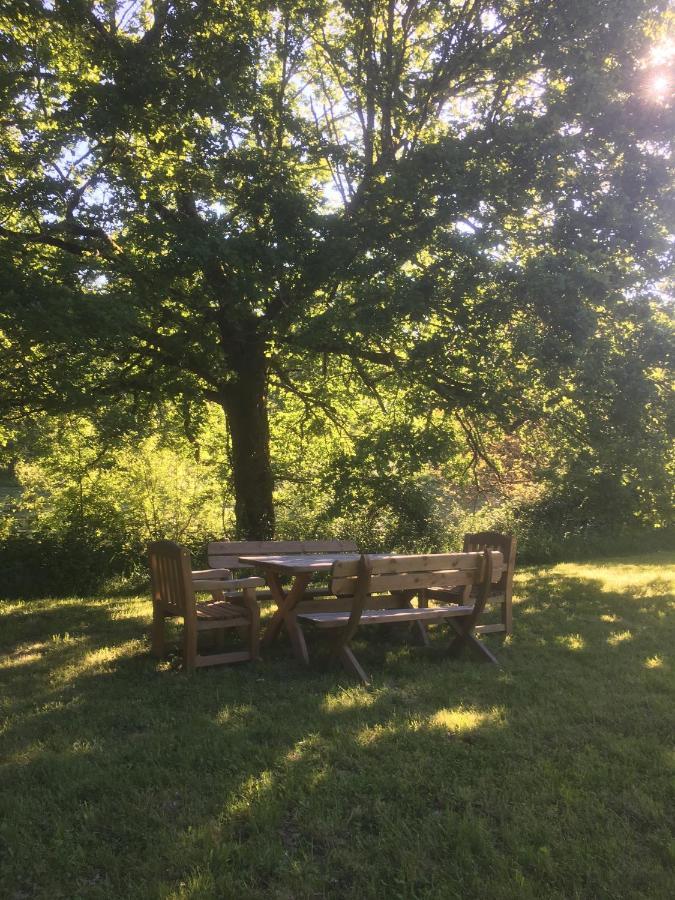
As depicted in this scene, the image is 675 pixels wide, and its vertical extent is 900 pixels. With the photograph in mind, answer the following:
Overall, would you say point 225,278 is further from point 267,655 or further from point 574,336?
point 267,655

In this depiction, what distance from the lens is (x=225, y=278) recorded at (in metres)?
9.14

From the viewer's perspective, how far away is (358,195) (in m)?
9.37

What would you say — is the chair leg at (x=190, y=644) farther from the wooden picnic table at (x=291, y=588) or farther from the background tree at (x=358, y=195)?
the background tree at (x=358, y=195)

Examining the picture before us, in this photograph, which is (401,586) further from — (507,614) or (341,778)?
(341,778)

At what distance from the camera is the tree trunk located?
11.4 m

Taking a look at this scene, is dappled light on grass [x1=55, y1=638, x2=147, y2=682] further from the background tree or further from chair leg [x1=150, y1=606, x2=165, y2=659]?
the background tree

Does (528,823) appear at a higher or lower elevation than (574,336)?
lower

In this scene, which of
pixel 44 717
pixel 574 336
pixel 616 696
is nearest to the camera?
pixel 44 717

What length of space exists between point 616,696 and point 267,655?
302 cm

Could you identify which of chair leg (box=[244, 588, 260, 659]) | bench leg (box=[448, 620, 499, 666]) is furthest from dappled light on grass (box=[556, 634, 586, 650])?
chair leg (box=[244, 588, 260, 659])

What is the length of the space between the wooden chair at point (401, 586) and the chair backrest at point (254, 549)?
3.13 feet

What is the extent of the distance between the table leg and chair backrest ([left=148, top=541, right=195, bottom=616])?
0.87 m

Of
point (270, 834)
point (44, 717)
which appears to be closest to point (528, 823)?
point (270, 834)

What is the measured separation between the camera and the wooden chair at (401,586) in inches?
216
